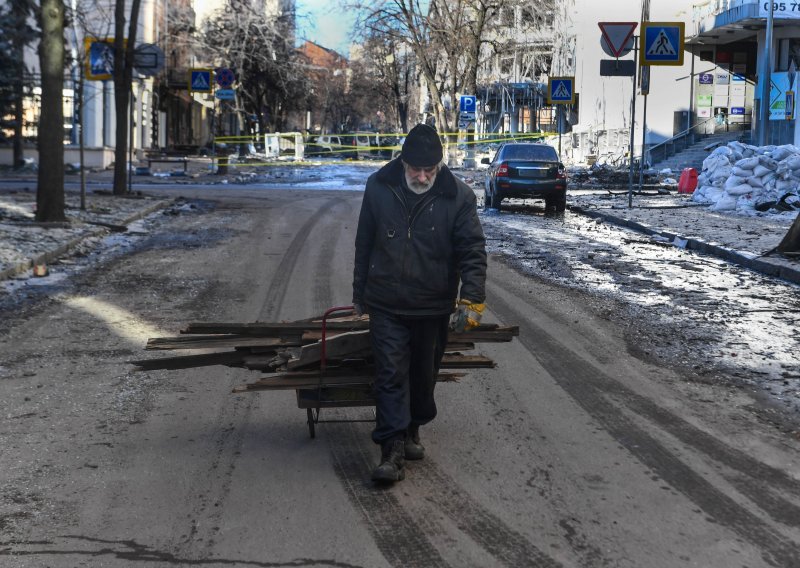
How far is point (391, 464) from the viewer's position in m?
5.05

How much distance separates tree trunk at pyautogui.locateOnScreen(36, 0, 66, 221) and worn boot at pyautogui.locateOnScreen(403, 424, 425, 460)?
44.3ft

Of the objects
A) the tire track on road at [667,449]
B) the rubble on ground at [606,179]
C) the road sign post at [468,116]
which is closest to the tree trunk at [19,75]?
the road sign post at [468,116]

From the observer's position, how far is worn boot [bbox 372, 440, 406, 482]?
16.4 feet

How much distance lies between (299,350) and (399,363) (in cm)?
68

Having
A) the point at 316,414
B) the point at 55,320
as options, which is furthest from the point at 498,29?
the point at 316,414

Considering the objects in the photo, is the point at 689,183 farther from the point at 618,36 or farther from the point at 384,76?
the point at 384,76

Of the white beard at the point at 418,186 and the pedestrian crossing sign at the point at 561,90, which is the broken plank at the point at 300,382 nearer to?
the white beard at the point at 418,186

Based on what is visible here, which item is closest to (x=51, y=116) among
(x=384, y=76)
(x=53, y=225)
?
(x=53, y=225)

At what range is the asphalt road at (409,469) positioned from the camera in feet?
14.1

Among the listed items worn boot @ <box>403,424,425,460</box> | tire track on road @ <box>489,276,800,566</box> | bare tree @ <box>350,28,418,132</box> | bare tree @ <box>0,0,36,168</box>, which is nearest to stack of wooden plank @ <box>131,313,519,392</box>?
worn boot @ <box>403,424,425,460</box>

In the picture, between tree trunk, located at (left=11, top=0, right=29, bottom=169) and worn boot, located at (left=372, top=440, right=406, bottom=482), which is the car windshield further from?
worn boot, located at (left=372, top=440, right=406, bottom=482)

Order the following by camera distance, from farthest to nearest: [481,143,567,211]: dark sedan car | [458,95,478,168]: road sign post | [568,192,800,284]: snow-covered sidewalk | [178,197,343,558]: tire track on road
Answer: [458,95,478,168]: road sign post < [481,143,567,211]: dark sedan car < [568,192,800,284]: snow-covered sidewalk < [178,197,343,558]: tire track on road

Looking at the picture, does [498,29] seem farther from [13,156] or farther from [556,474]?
[556,474]

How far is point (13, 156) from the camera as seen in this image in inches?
1526
